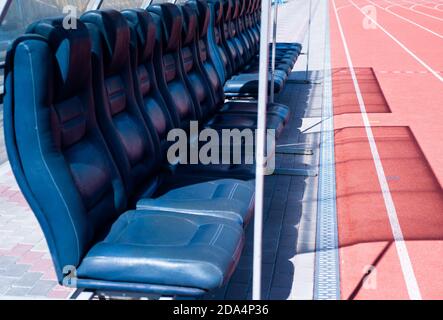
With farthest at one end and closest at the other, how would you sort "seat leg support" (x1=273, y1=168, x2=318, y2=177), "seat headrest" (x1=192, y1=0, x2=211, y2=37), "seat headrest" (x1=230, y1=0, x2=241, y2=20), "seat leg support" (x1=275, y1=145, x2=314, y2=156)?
"seat headrest" (x1=230, y1=0, x2=241, y2=20)
"seat leg support" (x1=275, y1=145, x2=314, y2=156)
"seat leg support" (x1=273, y1=168, x2=318, y2=177)
"seat headrest" (x1=192, y1=0, x2=211, y2=37)

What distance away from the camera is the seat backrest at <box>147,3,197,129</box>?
3241 mm

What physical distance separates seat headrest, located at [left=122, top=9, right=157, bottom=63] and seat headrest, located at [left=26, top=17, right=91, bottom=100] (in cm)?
76

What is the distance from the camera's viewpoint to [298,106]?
6.73 metres

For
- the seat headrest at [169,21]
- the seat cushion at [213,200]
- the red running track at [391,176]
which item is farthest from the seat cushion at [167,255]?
the seat headrest at [169,21]

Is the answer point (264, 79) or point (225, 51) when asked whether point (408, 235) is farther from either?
point (225, 51)

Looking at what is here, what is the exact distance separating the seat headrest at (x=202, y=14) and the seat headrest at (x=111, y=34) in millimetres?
1621

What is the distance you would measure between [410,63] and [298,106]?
407 centimetres

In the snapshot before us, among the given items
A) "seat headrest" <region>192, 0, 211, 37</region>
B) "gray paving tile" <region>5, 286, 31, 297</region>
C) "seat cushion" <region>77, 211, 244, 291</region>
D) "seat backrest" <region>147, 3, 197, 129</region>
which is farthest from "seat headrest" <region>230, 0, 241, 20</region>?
"seat cushion" <region>77, 211, 244, 291</region>

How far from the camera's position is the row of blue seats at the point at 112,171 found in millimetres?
1932

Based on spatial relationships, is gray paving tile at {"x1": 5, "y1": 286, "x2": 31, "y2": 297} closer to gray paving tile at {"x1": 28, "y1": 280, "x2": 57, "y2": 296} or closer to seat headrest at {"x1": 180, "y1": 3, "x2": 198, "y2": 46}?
gray paving tile at {"x1": 28, "y1": 280, "x2": 57, "y2": 296}

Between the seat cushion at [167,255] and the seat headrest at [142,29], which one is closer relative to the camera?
the seat cushion at [167,255]

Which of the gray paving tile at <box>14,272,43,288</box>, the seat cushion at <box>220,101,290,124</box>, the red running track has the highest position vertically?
the seat cushion at <box>220,101,290,124</box>

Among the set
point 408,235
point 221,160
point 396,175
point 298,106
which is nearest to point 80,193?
point 221,160

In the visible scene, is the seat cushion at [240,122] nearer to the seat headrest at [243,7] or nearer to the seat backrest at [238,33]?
the seat backrest at [238,33]
